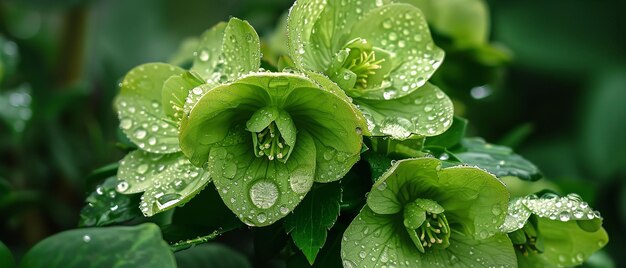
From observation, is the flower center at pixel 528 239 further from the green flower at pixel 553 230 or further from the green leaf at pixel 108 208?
the green leaf at pixel 108 208

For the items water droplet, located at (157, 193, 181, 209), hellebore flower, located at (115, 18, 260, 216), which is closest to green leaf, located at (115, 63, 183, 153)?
hellebore flower, located at (115, 18, 260, 216)

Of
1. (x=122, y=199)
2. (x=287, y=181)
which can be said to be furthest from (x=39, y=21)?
(x=287, y=181)

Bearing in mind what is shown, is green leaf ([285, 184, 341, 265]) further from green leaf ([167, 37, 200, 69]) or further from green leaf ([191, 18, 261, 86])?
green leaf ([167, 37, 200, 69])

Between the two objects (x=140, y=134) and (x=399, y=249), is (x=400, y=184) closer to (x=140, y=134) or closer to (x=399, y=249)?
(x=399, y=249)

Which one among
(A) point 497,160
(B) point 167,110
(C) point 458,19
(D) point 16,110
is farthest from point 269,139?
(D) point 16,110

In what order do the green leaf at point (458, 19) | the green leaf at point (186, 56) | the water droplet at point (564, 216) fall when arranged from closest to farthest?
the water droplet at point (564, 216)
the green leaf at point (186, 56)
the green leaf at point (458, 19)

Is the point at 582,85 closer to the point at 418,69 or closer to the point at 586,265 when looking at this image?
the point at 586,265

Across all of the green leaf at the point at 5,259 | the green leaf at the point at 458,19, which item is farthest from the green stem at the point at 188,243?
the green leaf at the point at 458,19
